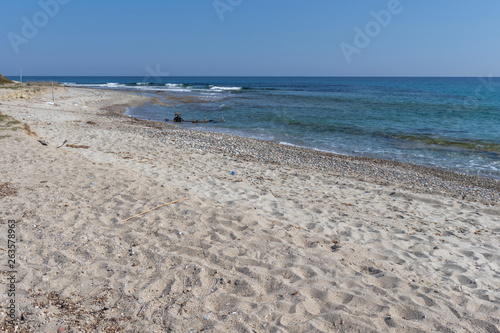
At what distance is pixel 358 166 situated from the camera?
1050cm

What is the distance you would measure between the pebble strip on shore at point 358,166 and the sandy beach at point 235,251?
1.22ft

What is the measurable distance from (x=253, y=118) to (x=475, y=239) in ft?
59.6

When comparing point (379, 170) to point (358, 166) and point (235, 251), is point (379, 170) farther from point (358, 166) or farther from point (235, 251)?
point (235, 251)

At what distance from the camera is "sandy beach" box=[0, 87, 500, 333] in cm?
303

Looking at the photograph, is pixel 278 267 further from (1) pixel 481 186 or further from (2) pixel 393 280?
(1) pixel 481 186

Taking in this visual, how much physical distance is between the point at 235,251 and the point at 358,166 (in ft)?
24.2

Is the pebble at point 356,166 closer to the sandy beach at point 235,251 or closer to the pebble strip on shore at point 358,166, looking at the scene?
the pebble strip on shore at point 358,166

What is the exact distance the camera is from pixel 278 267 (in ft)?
12.5

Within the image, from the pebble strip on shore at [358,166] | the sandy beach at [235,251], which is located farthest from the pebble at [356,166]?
the sandy beach at [235,251]

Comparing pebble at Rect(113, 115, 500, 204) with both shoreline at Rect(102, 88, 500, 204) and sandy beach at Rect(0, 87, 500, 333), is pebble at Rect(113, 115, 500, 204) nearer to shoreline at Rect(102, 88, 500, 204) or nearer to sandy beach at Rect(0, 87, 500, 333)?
shoreline at Rect(102, 88, 500, 204)

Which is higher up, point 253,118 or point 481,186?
point 253,118

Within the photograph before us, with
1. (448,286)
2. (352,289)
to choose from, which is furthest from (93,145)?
(448,286)

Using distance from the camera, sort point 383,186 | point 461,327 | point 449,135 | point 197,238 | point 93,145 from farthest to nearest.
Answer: point 449,135, point 93,145, point 383,186, point 197,238, point 461,327

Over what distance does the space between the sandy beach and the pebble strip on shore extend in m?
Result: 0.37
